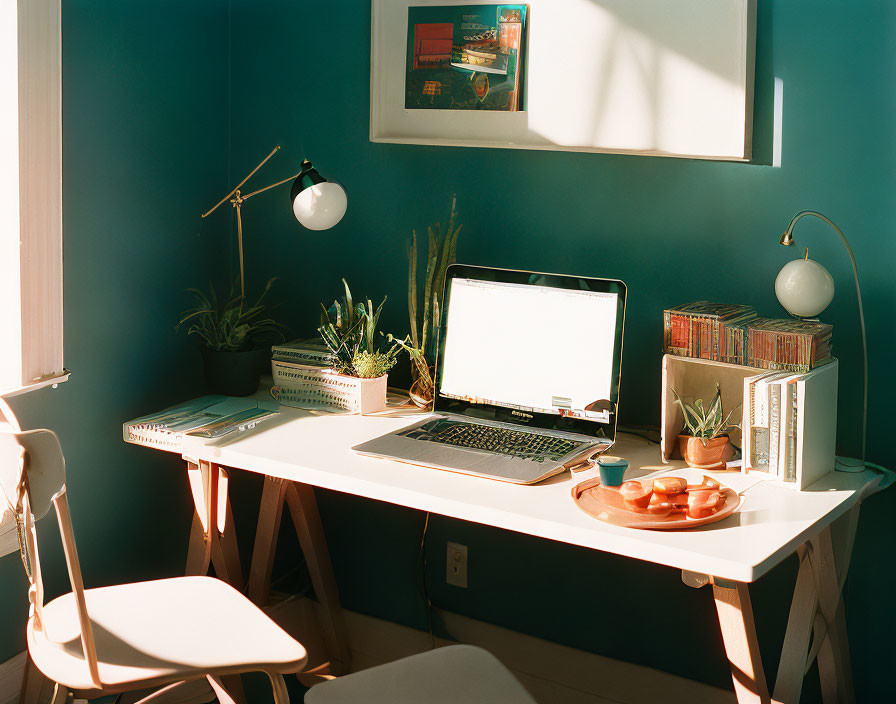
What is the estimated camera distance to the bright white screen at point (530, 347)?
1.96m

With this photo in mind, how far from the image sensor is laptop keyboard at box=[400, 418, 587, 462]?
1880 millimetres

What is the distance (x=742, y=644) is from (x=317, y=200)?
4.13ft

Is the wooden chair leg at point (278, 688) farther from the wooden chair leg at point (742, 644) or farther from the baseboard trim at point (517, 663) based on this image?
the wooden chair leg at point (742, 644)

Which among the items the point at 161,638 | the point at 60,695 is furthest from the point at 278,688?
the point at 60,695

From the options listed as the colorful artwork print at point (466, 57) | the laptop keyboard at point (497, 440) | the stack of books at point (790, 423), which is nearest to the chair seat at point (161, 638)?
the laptop keyboard at point (497, 440)

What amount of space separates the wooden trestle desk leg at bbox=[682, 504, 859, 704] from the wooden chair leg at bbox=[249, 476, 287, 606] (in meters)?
1.03

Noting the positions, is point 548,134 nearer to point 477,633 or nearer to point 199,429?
point 199,429

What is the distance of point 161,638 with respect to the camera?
1.65 m

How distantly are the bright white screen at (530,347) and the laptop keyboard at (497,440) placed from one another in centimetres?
7

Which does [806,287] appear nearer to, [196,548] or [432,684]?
[432,684]

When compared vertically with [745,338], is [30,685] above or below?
below

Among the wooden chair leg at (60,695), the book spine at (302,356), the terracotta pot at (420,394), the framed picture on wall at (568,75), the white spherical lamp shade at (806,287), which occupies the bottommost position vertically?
the wooden chair leg at (60,695)

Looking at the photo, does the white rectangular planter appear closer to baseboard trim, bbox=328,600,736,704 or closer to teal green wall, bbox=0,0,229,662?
teal green wall, bbox=0,0,229,662

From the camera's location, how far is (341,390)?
2193 millimetres
